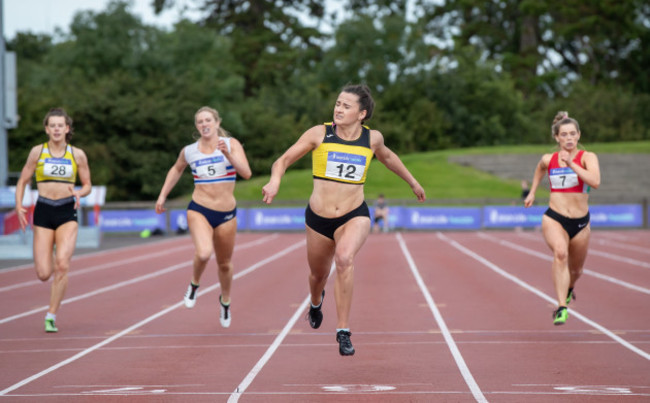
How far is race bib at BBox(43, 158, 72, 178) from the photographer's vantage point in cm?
934

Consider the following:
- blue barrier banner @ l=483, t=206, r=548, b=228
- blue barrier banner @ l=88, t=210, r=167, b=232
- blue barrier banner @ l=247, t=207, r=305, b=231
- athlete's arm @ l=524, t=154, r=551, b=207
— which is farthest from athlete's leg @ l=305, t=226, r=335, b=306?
blue barrier banner @ l=88, t=210, r=167, b=232

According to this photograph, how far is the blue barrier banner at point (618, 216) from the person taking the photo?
35375 millimetres

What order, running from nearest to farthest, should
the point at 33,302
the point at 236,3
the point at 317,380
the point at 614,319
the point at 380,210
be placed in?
the point at 317,380 → the point at 614,319 → the point at 33,302 → the point at 380,210 → the point at 236,3

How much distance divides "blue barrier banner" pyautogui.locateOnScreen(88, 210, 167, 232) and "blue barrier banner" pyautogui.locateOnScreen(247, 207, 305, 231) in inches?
138

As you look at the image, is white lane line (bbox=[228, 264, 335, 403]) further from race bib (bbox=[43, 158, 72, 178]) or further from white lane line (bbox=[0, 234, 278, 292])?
white lane line (bbox=[0, 234, 278, 292])

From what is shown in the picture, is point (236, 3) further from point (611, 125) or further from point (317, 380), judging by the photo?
point (317, 380)

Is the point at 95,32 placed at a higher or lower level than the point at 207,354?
higher

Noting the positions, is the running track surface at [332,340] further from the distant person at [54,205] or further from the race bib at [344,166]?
the race bib at [344,166]

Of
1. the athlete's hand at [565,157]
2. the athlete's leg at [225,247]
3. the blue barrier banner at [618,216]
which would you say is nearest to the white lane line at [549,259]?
the athlete's hand at [565,157]

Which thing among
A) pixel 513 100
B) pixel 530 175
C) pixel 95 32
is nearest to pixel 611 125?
pixel 513 100

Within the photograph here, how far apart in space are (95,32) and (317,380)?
168 ft

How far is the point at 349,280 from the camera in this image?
7145 mm

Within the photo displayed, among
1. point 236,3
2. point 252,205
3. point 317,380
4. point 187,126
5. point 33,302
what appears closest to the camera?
point 317,380

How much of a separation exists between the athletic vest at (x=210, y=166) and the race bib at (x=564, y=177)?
327 centimetres
